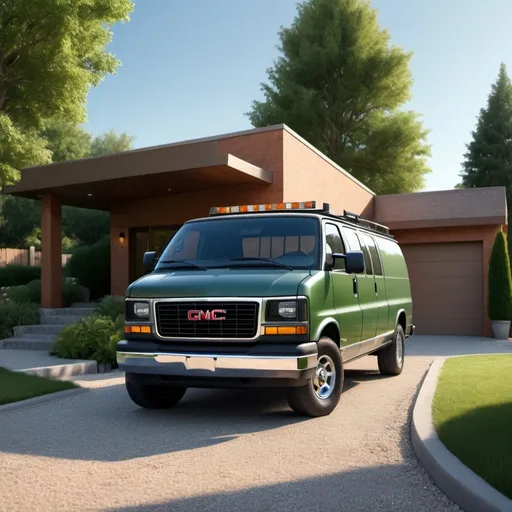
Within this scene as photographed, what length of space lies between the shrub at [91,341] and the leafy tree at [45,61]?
364 cm

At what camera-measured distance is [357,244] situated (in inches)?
341

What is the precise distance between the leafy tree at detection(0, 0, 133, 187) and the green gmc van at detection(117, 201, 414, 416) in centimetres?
666

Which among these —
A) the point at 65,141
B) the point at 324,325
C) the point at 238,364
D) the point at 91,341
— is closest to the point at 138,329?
the point at 238,364

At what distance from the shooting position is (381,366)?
1026 centimetres

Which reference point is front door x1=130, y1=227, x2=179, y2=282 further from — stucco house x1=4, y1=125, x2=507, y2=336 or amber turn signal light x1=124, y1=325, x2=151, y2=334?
amber turn signal light x1=124, y1=325, x2=151, y2=334

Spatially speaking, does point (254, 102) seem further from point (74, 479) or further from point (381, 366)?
point (74, 479)

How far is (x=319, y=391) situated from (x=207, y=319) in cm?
151

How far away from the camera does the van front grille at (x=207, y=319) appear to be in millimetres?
6324

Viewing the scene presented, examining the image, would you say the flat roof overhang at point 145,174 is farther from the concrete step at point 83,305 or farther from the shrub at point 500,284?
the shrub at point 500,284

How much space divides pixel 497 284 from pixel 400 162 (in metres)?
17.1

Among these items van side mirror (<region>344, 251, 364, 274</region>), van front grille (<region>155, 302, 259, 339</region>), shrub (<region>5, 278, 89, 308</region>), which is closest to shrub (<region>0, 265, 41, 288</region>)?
shrub (<region>5, 278, 89, 308</region>)

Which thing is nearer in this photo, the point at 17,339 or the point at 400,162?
the point at 17,339

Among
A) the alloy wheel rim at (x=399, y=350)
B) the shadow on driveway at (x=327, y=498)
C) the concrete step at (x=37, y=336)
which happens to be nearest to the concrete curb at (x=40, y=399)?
the shadow on driveway at (x=327, y=498)

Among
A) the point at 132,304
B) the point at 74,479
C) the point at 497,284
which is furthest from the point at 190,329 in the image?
the point at 497,284
